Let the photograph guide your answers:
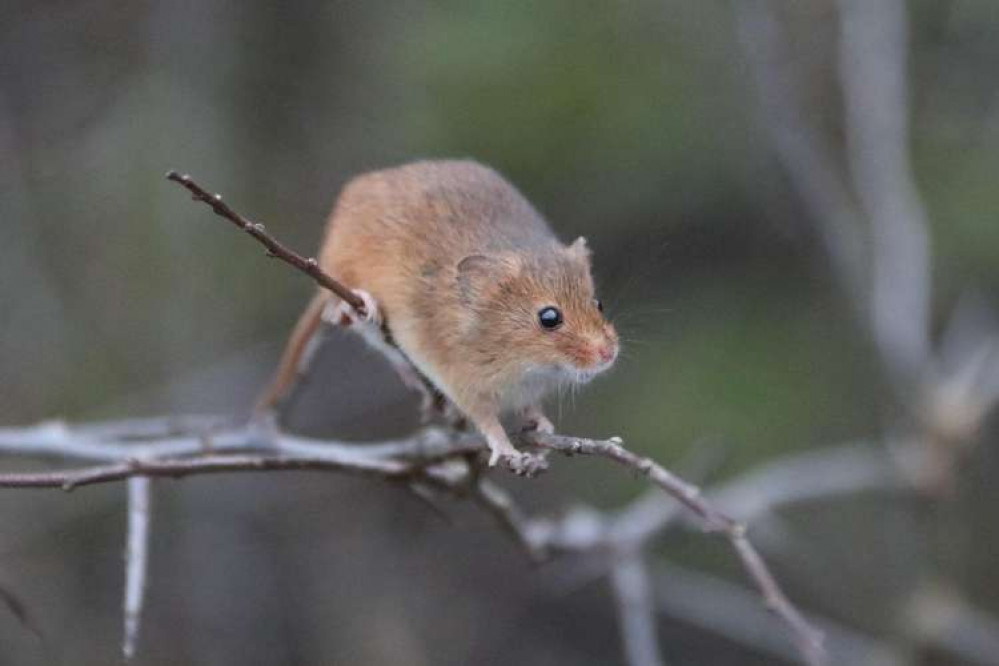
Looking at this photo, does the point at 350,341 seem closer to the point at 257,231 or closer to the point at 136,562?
the point at 136,562

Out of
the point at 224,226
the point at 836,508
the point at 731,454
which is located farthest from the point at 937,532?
the point at 224,226

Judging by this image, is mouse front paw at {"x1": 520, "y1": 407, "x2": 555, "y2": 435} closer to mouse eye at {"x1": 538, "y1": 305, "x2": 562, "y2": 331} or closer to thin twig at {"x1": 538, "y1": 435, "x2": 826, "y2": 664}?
mouse eye at {"x1": 538, "y1": 305, "x2": 562, "y2": 331}

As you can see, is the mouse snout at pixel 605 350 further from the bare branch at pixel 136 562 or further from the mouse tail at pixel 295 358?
the bare branch at pixel 136 562

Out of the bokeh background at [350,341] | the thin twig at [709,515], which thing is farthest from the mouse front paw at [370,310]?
the bokeh background at [350,341]

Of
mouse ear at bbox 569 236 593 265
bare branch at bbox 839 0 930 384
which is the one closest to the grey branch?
mouse ear at bbox 569 236 593 265

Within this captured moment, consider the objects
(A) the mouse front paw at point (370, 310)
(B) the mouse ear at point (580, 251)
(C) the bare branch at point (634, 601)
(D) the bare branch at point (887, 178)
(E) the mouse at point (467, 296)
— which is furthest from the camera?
(D) the bare branch at point (887, 178)
